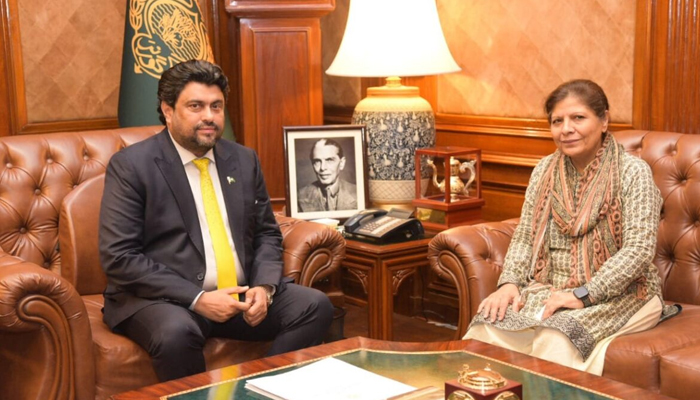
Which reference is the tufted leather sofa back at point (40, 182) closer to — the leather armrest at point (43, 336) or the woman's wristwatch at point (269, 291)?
the leather armrest at point (43, 336)

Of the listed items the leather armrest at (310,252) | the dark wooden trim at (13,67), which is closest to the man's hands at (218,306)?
the leather armrest at (310,252)

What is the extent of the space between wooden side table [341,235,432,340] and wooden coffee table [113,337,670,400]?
3.32 ft

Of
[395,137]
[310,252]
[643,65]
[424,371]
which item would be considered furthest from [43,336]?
[643,65]

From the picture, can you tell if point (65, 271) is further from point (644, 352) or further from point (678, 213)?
point (678, 213)

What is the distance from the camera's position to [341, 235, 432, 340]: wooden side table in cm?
360

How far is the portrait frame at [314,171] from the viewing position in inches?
159

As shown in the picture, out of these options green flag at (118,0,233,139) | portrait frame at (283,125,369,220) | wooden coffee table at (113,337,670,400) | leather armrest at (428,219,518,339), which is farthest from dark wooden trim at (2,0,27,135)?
wooden coffee table at (113,337,670,400)

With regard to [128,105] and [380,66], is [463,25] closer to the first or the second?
[380,66]

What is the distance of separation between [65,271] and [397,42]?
5.60 ft

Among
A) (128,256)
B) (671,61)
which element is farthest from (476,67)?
(128,256)

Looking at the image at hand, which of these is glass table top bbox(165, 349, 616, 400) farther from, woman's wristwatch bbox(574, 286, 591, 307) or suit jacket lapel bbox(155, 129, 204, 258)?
suit jacket lapel bbox(155, 129, 204, 258)

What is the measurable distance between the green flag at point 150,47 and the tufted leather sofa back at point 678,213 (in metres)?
2.07

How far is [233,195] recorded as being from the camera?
3154mm

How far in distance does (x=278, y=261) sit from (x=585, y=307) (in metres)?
1.04
